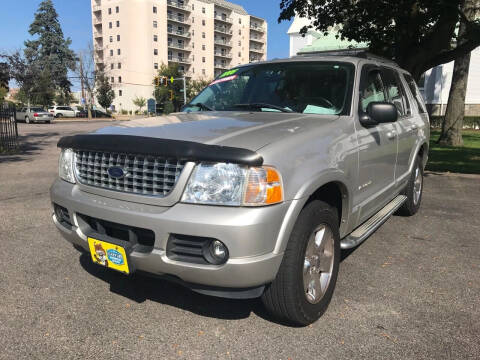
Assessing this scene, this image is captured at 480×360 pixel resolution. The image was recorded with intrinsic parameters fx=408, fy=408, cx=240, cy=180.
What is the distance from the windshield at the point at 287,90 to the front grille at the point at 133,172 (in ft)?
4.65

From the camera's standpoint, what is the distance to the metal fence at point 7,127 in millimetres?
12766

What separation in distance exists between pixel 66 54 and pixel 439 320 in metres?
77.2

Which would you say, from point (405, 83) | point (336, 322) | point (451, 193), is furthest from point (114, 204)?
point (451, 193)

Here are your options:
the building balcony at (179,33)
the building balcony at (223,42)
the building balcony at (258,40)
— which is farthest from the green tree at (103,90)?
the building balcony at (258,40)

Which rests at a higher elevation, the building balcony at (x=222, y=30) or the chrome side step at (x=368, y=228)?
the building balcony at (x=222, y=30)

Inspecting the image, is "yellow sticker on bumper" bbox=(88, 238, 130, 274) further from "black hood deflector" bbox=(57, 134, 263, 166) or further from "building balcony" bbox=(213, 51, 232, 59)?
"building balcony" bbox=(213, 51, 232, 59)

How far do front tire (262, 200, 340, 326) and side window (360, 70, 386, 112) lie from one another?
127 cm

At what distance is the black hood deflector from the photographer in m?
2.26

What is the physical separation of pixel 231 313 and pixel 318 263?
733 mm

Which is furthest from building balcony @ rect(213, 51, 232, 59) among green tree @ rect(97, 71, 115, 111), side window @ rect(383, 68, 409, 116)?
side window @ rect(383, 68, 409, 116)

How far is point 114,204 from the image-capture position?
2582mm

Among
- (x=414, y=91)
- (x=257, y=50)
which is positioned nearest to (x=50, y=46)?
(x=257, y=50)

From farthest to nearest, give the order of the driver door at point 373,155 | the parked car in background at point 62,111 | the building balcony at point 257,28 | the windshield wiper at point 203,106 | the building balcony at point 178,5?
the building balcony at point 257,28 < the building balcony at point 178,5 < the parked car in background at point 62,111 < the windshield wiper at point 203,106 < the driver door at point 373,155

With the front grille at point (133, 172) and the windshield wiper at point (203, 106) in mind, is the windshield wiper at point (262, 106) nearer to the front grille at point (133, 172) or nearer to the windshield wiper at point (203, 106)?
the windshield wiper at point (203, 106)
